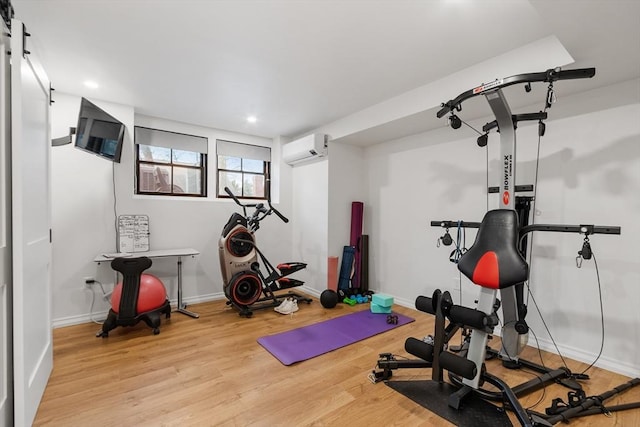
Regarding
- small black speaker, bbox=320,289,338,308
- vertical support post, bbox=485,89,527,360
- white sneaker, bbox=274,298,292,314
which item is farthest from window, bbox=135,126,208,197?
vertical support post, bbox=485,89,527,360

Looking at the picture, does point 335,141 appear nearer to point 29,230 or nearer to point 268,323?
point 268,323

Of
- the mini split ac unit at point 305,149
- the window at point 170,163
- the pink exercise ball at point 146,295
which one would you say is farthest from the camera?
the mini split ac unit at point 305,149

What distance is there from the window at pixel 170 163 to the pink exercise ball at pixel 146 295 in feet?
4.99

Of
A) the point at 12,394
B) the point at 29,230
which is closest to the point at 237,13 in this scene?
the point at 29,230

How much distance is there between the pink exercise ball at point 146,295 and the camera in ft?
9.85

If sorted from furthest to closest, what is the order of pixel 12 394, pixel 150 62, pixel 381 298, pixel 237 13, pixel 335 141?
pixel 335 141, pixel 381 298, pixel 150 62, pixel 237 13, pixel 12 394

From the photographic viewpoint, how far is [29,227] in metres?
1.69

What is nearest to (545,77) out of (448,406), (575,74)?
(575,74)

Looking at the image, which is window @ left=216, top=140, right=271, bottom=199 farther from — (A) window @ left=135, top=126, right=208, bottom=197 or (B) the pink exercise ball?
(B) the pink exercise ball

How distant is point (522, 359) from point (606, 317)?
79 cm

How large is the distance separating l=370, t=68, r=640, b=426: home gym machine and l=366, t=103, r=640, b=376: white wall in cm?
49

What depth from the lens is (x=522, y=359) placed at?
2516 mm

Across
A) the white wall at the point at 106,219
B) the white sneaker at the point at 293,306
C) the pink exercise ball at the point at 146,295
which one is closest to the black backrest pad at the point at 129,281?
the pink exercise ball at the point at 146,295

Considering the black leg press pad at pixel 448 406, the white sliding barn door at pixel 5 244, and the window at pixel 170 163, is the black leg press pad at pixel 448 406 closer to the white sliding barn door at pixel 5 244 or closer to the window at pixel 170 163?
the white sliding barn door at pixel 5 244
